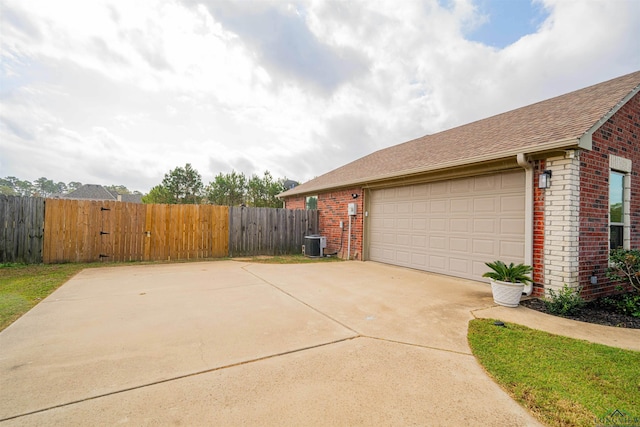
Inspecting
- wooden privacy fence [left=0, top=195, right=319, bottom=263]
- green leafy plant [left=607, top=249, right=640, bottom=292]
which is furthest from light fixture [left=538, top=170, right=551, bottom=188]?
wooden privacy fence [left=0, top=195, right=319, bottom=263]

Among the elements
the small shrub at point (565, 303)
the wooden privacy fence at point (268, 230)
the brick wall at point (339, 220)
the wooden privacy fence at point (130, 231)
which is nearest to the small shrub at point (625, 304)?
the small shrub at point (565, 303)

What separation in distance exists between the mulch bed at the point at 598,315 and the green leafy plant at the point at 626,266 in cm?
56

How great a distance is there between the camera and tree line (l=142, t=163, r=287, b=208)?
2689 cm

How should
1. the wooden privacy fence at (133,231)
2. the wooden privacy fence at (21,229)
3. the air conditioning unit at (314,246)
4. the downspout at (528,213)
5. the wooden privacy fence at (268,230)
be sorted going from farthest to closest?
1. the air conditioning unit at (314,246)
2. the wooden privacy fence at (268,230)
3. the wooden privacy fence at (133,231)
4. the wooden privacy fence at (21,229)
5. the downspout at (528,213)

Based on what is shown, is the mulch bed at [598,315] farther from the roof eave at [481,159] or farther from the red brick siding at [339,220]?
the red brick siding at [339,220]

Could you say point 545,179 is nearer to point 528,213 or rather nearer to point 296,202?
point 528,213

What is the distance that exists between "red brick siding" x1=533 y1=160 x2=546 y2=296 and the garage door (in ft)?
1.01

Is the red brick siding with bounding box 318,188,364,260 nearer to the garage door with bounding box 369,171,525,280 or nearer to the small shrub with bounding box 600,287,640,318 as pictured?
the garage door with bounding box 369,171,525,280

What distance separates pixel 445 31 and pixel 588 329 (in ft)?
29.4

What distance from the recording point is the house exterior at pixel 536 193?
4566mm

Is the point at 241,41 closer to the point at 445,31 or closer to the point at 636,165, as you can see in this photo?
the point at 445,31

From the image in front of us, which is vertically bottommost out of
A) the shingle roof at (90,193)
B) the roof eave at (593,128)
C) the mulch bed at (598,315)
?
the mulch bed at (598,315)

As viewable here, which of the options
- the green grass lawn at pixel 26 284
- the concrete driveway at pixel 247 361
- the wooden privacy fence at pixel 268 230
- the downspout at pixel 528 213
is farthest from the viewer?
the wooden privacy fence at pixel 268 230

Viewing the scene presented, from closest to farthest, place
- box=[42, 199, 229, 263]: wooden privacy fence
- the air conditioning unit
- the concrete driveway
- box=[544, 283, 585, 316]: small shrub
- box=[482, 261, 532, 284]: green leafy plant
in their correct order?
1. the concrete driveway
2. box=[544, 283, 585, 316]: small shrub
3. box=[482, 261, 532, 284]: green leafy plant
4. box=[42, 199, 229, 263]: wooden privacy fence
5. the air conditioning unit
